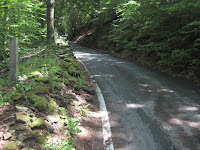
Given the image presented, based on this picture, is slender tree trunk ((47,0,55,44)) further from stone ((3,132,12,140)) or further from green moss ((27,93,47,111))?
stone ((3,132,12,140))

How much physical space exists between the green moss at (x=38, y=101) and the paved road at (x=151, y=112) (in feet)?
5.85

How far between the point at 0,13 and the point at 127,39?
38.3 ft

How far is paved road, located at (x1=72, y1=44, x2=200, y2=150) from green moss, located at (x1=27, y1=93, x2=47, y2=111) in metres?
1.78

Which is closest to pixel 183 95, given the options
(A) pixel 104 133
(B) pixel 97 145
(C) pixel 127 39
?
(A) pixel 104 133

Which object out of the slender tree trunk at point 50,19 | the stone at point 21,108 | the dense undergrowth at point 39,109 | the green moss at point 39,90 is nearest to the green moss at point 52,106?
the dense undergrowth at point 39,109

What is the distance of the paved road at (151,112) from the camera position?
3.73m

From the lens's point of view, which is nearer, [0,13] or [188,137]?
[188,137]

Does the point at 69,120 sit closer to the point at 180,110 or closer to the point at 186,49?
the point at 180,110

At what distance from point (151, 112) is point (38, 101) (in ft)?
10.7

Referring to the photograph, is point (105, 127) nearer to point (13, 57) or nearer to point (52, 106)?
point (52, 106)

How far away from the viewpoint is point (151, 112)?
5.06 metres

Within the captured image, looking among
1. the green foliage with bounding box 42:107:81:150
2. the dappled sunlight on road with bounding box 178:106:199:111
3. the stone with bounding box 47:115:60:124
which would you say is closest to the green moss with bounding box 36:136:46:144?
the green foliage with bounding box 42:107:81:150

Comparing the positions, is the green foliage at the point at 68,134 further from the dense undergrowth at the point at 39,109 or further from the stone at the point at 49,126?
the stone at the point at 49,126

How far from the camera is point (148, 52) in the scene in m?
13.5
